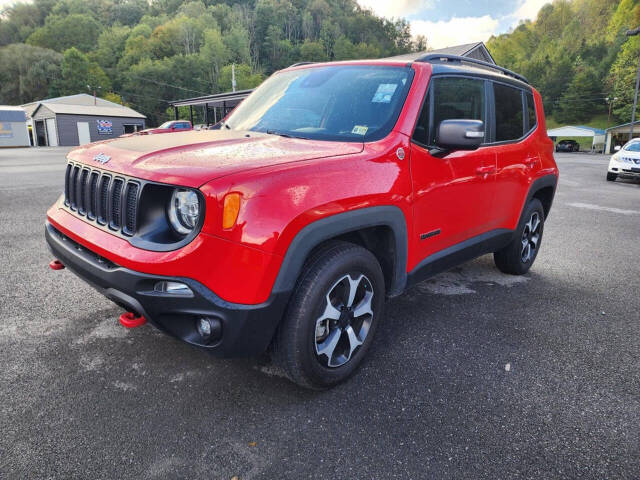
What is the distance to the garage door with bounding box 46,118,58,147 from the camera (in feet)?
149

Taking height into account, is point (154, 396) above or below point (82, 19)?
below

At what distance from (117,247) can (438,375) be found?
76.4 inches

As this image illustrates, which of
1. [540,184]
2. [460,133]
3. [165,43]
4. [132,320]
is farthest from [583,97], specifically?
[132,320]

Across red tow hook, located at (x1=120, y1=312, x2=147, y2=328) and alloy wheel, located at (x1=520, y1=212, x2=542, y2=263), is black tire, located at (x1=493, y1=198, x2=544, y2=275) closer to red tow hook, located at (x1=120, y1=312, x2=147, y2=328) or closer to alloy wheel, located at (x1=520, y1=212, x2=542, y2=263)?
alloy wheel, located at (x1=520, y1=212, x2=542, y2=263)

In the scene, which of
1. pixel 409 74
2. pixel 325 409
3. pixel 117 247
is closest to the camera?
pixel 117 247

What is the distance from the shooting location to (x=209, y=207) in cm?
189

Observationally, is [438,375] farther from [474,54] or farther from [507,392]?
[474,54]

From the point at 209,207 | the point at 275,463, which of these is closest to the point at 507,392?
the point at 275,463

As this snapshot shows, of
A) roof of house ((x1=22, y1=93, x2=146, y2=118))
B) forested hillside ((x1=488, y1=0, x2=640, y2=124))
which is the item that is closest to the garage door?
roof of house ((x1=22, y1=93, x2=146, y2=118))

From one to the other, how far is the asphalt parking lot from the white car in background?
12.5 metres

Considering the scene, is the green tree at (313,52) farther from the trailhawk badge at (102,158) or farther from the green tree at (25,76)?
the trailhawk badge at (102,158)

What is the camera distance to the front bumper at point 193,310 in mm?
1942

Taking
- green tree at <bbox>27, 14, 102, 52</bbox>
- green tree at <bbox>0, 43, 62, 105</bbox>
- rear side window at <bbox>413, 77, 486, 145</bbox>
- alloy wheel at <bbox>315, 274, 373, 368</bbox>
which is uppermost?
green tree at <bbox>27, 14, 102, 52</bbox>

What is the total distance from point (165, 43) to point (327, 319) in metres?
106
